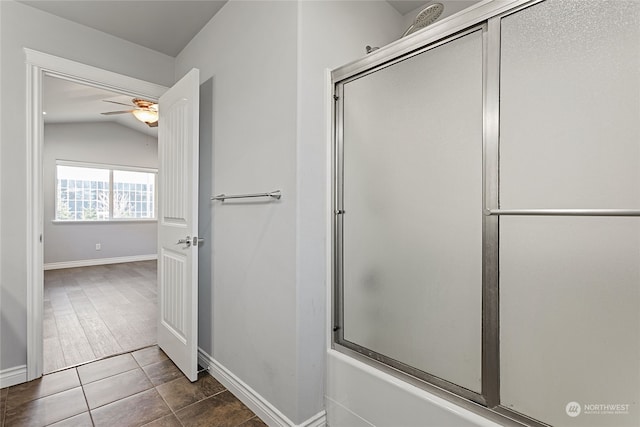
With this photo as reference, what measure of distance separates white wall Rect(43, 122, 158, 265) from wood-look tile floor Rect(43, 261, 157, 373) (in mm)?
662

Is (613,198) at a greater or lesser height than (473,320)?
greater

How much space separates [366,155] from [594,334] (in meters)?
1.11

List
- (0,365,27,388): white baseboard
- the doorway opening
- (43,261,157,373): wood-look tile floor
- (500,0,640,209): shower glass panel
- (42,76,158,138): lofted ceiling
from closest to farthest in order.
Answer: (500,0,640,209): shower glass panel → (0,365,27,388): white baseboard → (43,261,157,373): wood-look tile floor → the doorway opening → (42,76,158,138): lofted ceiling

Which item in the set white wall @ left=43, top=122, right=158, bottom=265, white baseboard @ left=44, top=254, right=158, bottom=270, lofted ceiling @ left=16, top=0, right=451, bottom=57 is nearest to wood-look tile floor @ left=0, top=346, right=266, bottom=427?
lofted ceiling @ left=16, top=0, right=451, bottom=57

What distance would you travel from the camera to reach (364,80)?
1588mm

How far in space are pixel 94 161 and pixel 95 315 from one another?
13.4 feet

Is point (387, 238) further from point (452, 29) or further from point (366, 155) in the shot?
point (452, 29)

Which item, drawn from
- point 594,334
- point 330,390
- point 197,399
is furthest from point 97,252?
point 594,334

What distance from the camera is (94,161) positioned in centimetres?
607

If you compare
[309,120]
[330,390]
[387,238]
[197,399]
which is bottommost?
[197,399]

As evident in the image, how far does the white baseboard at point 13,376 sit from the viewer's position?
1.96 meters

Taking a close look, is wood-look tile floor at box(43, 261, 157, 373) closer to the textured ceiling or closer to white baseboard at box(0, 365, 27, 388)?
white baseboard at box(0, 365, 27, 388)

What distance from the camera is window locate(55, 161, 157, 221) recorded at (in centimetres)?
586

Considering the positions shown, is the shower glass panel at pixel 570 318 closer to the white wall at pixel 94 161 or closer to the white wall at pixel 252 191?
the white wall at pixel 252 191
